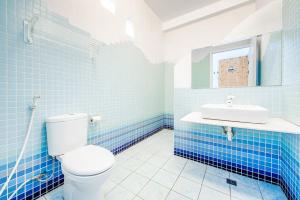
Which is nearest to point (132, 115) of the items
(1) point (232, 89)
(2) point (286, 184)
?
(1) point (232, 89)

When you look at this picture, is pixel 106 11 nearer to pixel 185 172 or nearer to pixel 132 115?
pixel 132 115

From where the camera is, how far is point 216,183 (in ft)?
4.64

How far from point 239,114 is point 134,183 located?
50.2 inches

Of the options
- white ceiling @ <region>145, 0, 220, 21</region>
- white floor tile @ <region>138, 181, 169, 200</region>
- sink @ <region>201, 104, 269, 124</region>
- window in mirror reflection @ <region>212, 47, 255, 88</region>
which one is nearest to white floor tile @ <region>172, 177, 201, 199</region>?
white floor tile @ <region>138, 181, 169, 200</region>

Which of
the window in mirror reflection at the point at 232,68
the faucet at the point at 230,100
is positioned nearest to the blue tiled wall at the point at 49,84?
the window in mirror reflection at the point at 232,68

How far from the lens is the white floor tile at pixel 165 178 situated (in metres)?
1.42

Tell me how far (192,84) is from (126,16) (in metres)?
1.54

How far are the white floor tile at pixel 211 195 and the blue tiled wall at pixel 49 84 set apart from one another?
127 cm

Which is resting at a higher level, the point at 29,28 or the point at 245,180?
the point at 29,28

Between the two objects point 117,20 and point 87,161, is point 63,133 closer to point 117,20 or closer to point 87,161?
point 87,161

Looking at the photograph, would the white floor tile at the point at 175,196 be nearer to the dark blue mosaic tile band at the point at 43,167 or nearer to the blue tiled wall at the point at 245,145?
the blue tiled wall at the point at 245,145

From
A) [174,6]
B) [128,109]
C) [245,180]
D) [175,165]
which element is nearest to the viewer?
[245,180]

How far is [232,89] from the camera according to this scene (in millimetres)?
1682

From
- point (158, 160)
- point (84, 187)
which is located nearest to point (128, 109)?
point (158, 160)
